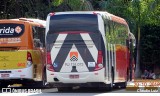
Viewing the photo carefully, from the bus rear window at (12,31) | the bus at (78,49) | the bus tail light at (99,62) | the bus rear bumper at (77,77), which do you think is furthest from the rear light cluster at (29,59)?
the bus tail light at (99,62)

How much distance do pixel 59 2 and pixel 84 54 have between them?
1531 cm

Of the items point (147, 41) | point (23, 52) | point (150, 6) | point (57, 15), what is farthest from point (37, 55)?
point (147, 41)

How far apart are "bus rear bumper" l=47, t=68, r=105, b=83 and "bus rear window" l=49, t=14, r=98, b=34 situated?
160 centimetres

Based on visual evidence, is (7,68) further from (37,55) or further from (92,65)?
(92,65)

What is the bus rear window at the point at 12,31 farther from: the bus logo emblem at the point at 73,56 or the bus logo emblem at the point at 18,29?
the bus logo emblem at the point at 73,56

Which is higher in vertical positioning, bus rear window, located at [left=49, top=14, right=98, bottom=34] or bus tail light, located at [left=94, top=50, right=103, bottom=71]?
bus rear window, located at [left=49, top=14, right=98, bottom=34]

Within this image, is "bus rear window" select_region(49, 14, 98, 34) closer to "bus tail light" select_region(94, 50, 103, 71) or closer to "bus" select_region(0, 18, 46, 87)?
"bus tail light" select_region(94, 50, 103, 71)

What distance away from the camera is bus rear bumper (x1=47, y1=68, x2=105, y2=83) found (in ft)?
61.3

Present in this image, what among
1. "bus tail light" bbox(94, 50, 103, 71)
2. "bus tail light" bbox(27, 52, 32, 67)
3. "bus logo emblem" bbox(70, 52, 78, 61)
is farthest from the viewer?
"bus tail light" bbox(27, 52, 32, 67)

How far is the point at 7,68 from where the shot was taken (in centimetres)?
2070

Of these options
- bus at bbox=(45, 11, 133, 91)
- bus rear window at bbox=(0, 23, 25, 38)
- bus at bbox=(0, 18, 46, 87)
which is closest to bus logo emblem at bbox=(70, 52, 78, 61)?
bus at bbox=(45, 11, 133, 91)

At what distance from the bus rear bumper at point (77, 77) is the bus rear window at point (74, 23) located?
160 centimetres

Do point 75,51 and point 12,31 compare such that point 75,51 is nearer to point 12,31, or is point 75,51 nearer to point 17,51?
point 17,51

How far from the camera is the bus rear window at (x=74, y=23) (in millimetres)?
18906
